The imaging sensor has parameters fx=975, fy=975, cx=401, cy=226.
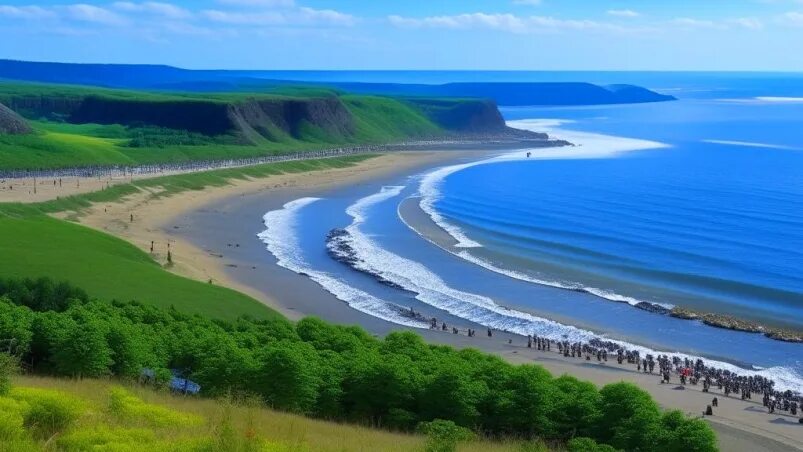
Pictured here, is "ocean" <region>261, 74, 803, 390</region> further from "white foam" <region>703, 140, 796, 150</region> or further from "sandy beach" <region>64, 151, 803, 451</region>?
"white foam" <region>703, 140, 796, 150</region>

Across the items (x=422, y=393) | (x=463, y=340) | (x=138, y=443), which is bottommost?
(x=463, y=340)

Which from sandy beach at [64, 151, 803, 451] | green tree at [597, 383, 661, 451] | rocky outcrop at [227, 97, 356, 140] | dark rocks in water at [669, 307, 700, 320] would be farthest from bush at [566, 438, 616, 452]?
rocky outcrop at [227, 97, 356, 140]

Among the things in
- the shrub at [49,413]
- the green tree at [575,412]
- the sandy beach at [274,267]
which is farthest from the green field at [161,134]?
the shrub at [49,413]

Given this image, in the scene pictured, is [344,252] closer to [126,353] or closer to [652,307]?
[652,307]

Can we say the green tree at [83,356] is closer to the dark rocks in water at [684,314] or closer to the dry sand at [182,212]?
the dry sand at [182,212]

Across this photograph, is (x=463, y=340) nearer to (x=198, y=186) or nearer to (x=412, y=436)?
(x=412, y=436)

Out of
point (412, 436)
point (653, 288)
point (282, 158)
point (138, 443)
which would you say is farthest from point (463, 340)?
point (282, 158)

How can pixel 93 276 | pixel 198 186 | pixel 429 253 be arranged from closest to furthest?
pixel 93 276, pixel 429 253, pixel 198 186
